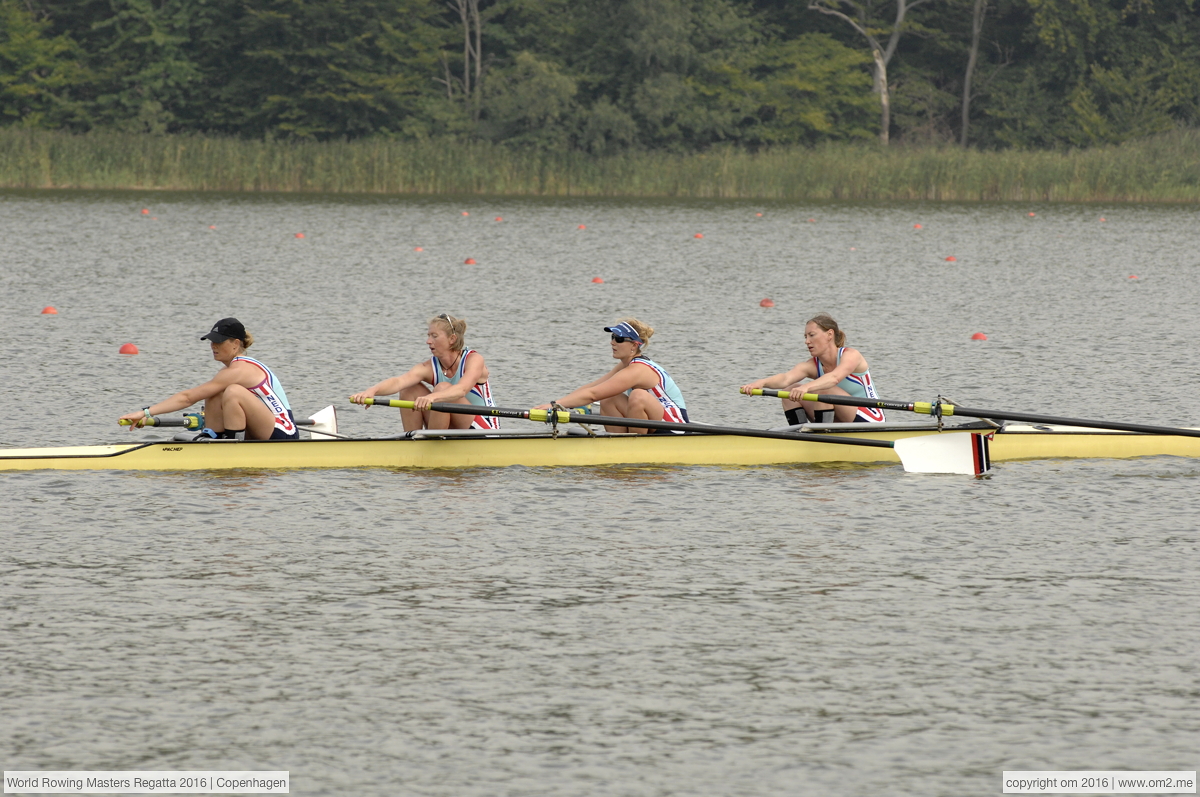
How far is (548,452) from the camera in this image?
11320 mm

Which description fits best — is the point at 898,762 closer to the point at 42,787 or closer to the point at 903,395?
the point at 42,787

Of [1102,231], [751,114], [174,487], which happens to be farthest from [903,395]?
[751,114]

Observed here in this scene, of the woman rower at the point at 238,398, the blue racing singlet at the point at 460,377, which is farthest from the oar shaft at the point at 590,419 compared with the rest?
the woman rower at the point at 238,398

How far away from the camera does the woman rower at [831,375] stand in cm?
1203

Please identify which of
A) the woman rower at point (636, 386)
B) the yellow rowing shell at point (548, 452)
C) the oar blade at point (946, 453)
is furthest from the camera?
the woman rower at point (636, 386)

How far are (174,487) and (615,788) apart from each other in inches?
223

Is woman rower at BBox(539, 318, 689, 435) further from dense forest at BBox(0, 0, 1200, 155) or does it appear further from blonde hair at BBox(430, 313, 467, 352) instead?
dense forest at BBox(0, 0, 1200, 155)

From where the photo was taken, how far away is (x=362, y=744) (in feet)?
19.4

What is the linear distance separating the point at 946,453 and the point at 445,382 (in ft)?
11.1

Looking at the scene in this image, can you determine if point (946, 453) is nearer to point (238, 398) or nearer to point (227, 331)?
point (238, 398)

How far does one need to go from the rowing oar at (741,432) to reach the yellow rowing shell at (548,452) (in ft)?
0.38
